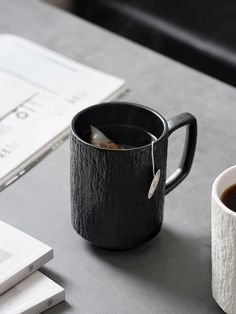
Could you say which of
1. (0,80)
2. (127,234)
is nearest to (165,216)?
(127,234)

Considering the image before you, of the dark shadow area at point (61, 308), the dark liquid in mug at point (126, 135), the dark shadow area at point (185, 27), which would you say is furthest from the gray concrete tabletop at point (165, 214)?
the dark shadow area at point (185, 27)

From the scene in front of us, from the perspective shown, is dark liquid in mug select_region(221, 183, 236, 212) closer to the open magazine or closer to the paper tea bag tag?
the paper tea bag tag

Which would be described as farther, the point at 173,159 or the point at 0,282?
the point at 173,159

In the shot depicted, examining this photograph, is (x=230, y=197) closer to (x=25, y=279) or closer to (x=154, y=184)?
(x=154, y=184)

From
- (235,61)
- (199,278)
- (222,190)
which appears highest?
(222,190)

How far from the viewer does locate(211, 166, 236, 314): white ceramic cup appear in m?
0.68

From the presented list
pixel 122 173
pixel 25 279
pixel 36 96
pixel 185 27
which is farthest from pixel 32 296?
pixel 185 27

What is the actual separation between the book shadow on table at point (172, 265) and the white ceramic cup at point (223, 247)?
0.11ft

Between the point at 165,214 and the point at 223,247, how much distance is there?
0.18 meters

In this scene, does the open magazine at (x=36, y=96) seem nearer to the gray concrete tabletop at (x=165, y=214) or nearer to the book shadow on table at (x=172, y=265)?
the gray concrete tabletop at (x=165, y=214)

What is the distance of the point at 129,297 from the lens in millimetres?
763

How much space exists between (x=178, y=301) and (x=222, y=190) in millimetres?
126

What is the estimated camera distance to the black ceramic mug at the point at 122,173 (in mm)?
742

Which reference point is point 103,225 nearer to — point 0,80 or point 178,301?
point 178,301
